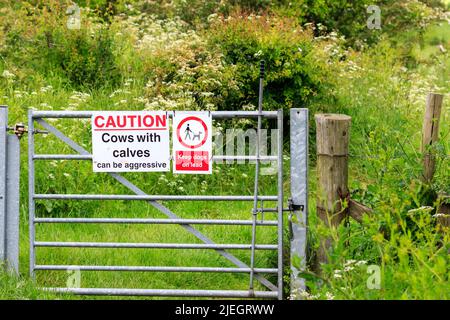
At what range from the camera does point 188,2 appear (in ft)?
48.7

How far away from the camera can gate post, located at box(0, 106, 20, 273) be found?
6988 millimetres

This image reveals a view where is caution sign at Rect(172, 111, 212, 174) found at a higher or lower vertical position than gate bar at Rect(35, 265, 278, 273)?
higher

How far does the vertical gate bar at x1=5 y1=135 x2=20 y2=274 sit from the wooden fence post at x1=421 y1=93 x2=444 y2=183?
117 inches

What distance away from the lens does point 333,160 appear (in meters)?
6.57

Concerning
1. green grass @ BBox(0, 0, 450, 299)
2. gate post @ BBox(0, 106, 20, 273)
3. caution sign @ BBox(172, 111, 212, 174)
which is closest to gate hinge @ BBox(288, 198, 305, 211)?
green grass @ BBox(0, 0, 450, 299)

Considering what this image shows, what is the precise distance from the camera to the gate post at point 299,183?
6715 millimetres

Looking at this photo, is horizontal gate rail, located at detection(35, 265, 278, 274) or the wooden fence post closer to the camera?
the wooden fence post

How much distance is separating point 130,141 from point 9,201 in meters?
1.02

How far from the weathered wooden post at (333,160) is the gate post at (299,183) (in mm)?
147

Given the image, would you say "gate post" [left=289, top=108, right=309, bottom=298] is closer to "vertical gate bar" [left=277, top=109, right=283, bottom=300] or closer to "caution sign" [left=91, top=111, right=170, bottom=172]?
"vertical gate bar" [left=277, top=109, right=283, bottom=300]

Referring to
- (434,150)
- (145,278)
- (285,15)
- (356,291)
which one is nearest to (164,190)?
(145,278)

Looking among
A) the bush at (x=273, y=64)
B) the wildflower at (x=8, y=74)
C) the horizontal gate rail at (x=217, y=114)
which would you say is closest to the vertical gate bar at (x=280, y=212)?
the horizontal gate rail at (x=217, y=114)
